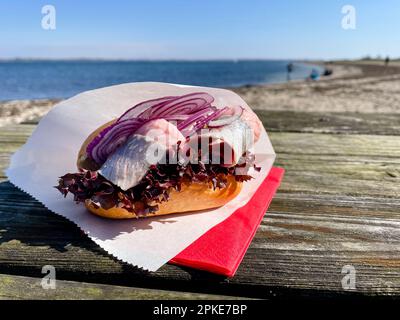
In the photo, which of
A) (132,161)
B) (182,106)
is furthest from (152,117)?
(132,161)

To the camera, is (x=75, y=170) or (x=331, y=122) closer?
(x=75, y=170)

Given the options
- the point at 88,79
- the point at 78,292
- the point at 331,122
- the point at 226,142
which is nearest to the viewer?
the point at 78,292

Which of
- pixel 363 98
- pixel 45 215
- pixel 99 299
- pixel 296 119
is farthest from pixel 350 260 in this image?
pixel 363 98

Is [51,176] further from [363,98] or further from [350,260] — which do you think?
[363,98]

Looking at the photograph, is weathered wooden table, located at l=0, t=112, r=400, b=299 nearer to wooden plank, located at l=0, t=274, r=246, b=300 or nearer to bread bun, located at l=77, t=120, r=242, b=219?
wooden plank, located at l=0, t=274, r=246, b=300

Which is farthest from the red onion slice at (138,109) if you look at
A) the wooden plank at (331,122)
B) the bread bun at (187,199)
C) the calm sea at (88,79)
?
the calm sea at (88,79)

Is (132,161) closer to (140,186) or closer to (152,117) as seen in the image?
(140,186)

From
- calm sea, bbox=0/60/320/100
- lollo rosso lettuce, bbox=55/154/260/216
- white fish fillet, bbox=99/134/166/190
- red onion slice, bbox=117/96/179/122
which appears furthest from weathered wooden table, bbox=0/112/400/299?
calm sea, bbox=0/60/320/100

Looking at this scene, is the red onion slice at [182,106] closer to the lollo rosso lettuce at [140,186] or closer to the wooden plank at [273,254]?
the lollo rosso lettuce at [140,186]

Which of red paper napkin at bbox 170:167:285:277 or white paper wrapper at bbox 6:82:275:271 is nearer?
red paper napkin at bbox 170:167:285:277
